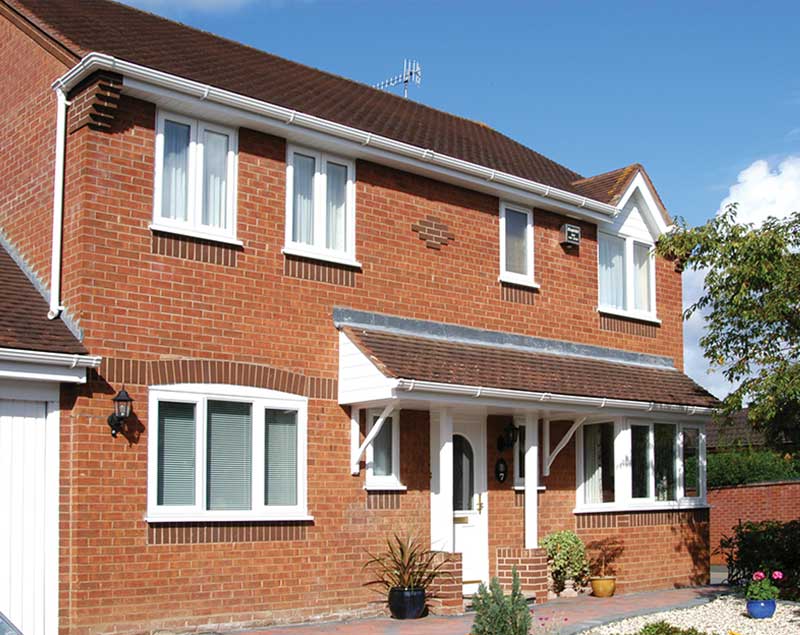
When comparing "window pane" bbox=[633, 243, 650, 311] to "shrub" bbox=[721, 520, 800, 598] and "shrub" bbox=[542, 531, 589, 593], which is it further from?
"shrub" bbox=[542, 531, 589, 593]

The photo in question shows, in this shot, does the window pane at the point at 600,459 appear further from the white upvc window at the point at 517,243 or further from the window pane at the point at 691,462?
the white upvc window at the point at 517,243

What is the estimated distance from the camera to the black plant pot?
13.9 metres

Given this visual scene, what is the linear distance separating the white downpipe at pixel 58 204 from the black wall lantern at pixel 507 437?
24.0ft

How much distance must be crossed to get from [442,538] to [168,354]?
499cm

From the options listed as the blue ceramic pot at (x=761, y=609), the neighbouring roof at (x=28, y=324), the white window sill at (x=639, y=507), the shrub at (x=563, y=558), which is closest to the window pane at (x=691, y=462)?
the white window sill at (x=639, y=507)

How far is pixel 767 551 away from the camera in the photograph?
57.4ft

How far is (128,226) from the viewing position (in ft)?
41.5

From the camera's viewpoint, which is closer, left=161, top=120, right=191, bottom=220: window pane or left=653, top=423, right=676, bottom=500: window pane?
left=161, top=120, right=191, bottom=220: window pane

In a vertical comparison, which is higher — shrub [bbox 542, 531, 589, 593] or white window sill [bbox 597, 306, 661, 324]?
white window sill [bbox 597, 306, 661, 324]

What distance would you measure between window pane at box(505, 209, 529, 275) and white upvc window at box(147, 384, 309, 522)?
200 inches

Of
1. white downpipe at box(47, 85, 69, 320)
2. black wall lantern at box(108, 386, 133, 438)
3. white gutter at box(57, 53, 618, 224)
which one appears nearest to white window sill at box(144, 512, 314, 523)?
black wall lantern at box(108, 386, 133, 438)

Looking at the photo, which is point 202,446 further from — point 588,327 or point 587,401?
point 588,327

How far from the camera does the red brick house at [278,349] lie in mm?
12109

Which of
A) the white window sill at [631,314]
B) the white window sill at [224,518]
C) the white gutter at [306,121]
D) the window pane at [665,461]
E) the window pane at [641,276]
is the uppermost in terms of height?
the white gutter at [306,121]
